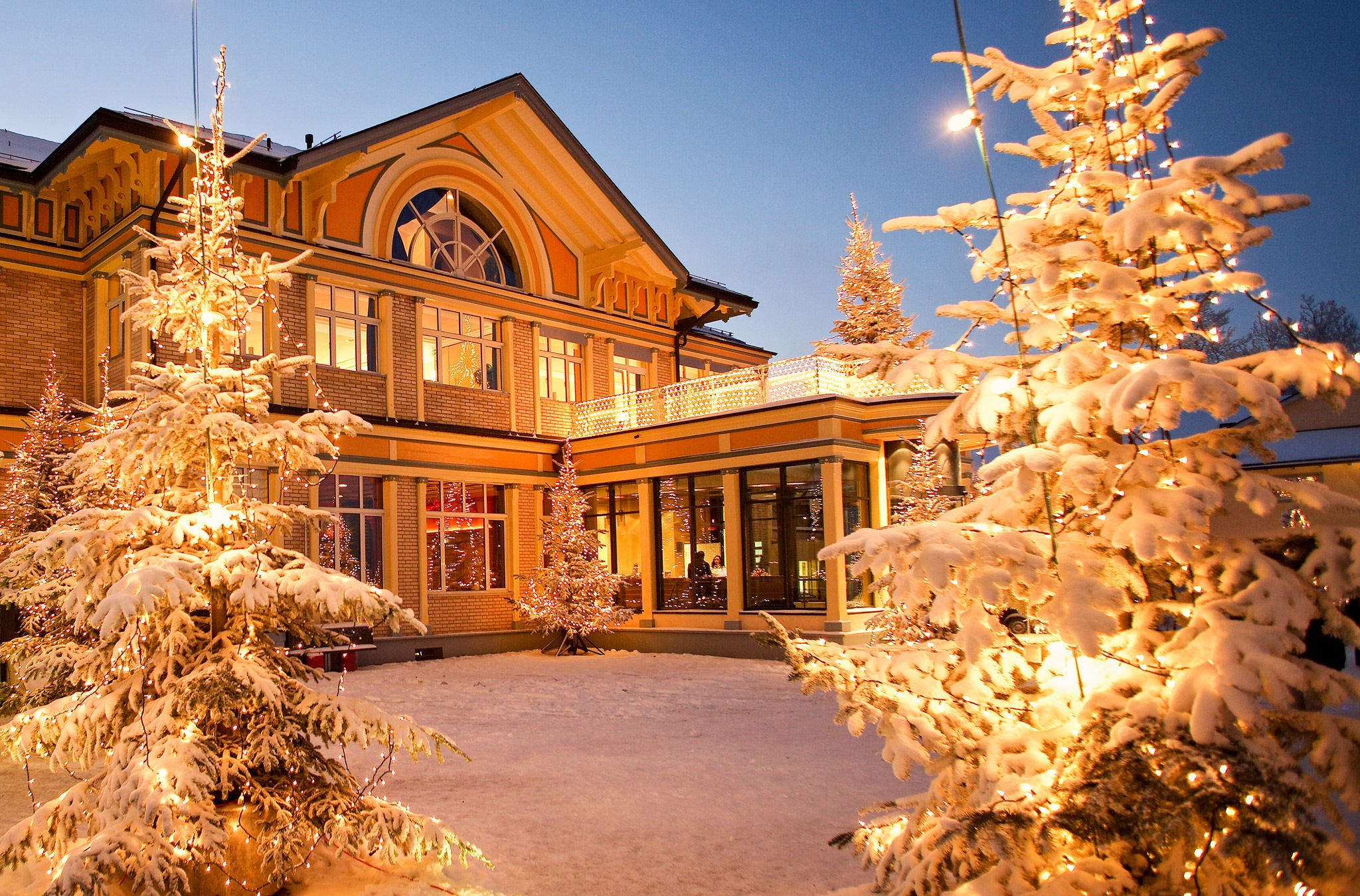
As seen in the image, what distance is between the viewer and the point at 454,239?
64.2ft

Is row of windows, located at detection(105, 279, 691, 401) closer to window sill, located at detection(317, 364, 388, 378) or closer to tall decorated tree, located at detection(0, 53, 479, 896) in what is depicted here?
window sill, located at detection(317, 364, 388, 378)

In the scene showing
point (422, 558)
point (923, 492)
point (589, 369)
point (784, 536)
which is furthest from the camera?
point (589, 369)

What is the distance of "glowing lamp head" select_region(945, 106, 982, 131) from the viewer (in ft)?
12.3

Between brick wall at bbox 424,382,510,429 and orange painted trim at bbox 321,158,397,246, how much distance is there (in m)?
3.17

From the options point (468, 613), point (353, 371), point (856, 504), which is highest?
point (353, 371)

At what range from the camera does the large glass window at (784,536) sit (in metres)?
17.3

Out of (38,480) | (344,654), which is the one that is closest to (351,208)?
(38,480)

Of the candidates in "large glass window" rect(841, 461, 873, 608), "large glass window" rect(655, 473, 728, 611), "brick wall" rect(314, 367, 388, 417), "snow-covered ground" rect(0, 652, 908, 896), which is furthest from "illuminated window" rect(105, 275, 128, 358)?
"large glass window" rect(841, 461, 873, 608)

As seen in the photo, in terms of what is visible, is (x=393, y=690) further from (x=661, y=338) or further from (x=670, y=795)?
(x=661, y=338)

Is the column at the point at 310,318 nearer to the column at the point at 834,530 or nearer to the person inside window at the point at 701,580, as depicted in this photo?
the person inside window at the point at 701,580

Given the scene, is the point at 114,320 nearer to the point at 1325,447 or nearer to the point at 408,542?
the point at 408,542

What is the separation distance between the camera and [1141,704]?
3.15 meters

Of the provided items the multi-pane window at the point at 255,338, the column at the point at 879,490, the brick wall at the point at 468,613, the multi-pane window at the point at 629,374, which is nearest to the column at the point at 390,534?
the brick wall at the point at 468,613

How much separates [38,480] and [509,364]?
917cm
